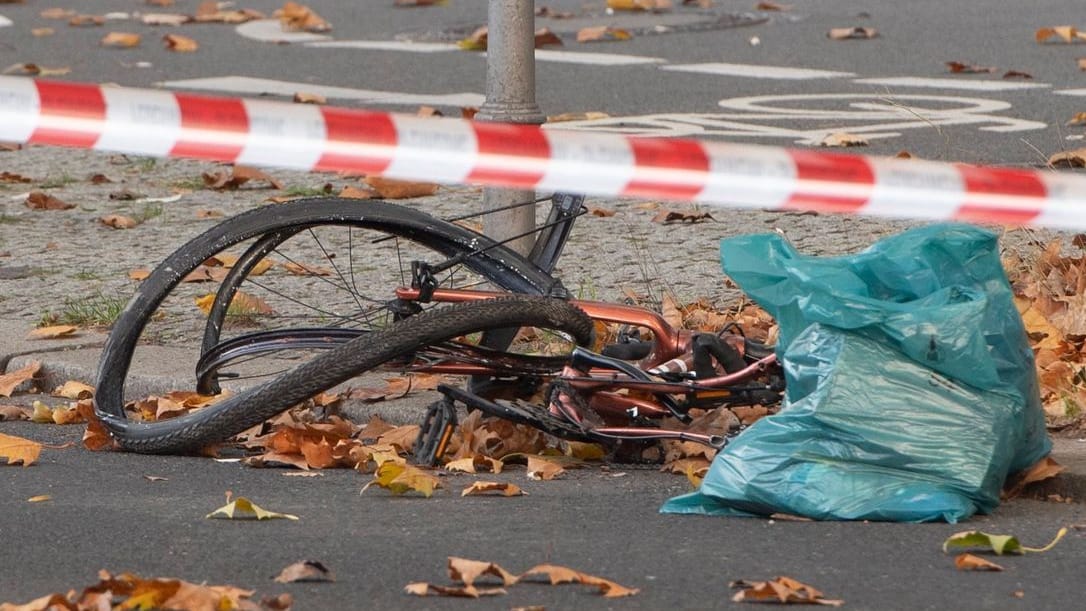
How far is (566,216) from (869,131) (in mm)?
5046

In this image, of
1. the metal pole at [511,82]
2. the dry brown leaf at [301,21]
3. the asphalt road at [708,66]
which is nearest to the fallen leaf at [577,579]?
the metal pole at [511,82]

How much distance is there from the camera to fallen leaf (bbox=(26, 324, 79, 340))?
21.0 ft

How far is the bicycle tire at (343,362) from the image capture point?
4.77 m

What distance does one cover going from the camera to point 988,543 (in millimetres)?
4031

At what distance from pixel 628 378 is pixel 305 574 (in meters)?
1.27

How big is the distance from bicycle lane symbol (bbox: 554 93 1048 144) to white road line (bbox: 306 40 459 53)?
10.9ft

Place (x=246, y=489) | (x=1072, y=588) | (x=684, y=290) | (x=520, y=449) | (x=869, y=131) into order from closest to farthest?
(x=1072, y=588), (x=246, y=489), (x=520, y=449), (x=684, y=290), (x=869, y=131)

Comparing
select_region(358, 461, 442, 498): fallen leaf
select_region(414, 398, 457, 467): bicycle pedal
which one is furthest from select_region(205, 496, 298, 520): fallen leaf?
select_region(414, 398, 457, 467): bicycle pedal

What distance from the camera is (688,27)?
14961 millimetres

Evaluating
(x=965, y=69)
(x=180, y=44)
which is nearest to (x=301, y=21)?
(x=180, y=44)

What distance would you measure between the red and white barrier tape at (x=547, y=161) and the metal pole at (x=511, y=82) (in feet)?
6.72

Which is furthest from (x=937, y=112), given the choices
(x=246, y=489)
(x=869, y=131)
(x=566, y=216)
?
(x=246, y=489)

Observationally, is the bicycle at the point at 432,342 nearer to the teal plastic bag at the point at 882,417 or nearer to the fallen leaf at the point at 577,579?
the teal plastic bag at the point at 882,417

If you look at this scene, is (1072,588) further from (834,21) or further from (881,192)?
(834,21)
